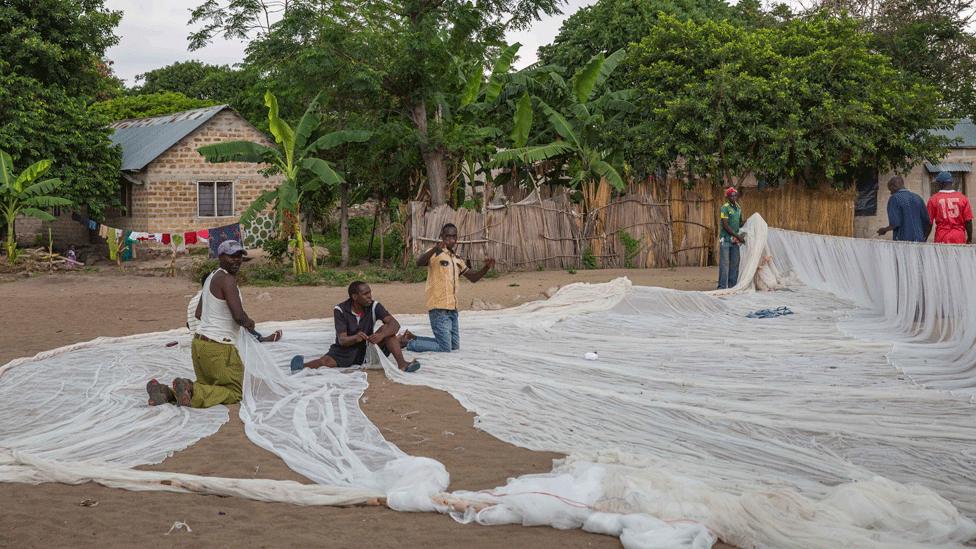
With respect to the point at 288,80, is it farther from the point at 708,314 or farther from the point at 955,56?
the point at 955,56

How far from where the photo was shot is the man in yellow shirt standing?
26.8ft

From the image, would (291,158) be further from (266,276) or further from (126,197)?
(126,197)

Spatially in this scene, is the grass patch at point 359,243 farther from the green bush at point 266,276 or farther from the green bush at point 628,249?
the green bush at point 628,249

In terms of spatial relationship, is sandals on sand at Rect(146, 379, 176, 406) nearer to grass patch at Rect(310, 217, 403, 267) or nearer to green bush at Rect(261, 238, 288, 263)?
green bush at Rect(261, 238, 288, 263)

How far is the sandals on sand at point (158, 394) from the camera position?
6.23 m

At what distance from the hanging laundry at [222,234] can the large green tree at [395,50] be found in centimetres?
326

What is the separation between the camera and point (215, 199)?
2316 cm

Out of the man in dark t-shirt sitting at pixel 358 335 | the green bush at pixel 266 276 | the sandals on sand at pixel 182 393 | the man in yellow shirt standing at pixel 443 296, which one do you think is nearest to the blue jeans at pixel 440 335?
the man in yellow shirt standing at pixel 443 296

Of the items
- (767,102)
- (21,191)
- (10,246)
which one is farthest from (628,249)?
(10,246)

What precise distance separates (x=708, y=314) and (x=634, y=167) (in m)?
9.12

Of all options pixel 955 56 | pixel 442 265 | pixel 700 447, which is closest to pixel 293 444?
pixel 700 447

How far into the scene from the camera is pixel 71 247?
22750 millimetres

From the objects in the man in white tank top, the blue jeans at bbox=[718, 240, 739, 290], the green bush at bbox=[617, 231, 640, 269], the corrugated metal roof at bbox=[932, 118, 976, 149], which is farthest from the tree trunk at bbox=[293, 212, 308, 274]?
the corrugated metal roof at bbox=[932, 118, 976, 149]

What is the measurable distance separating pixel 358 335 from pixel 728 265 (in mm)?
7001
